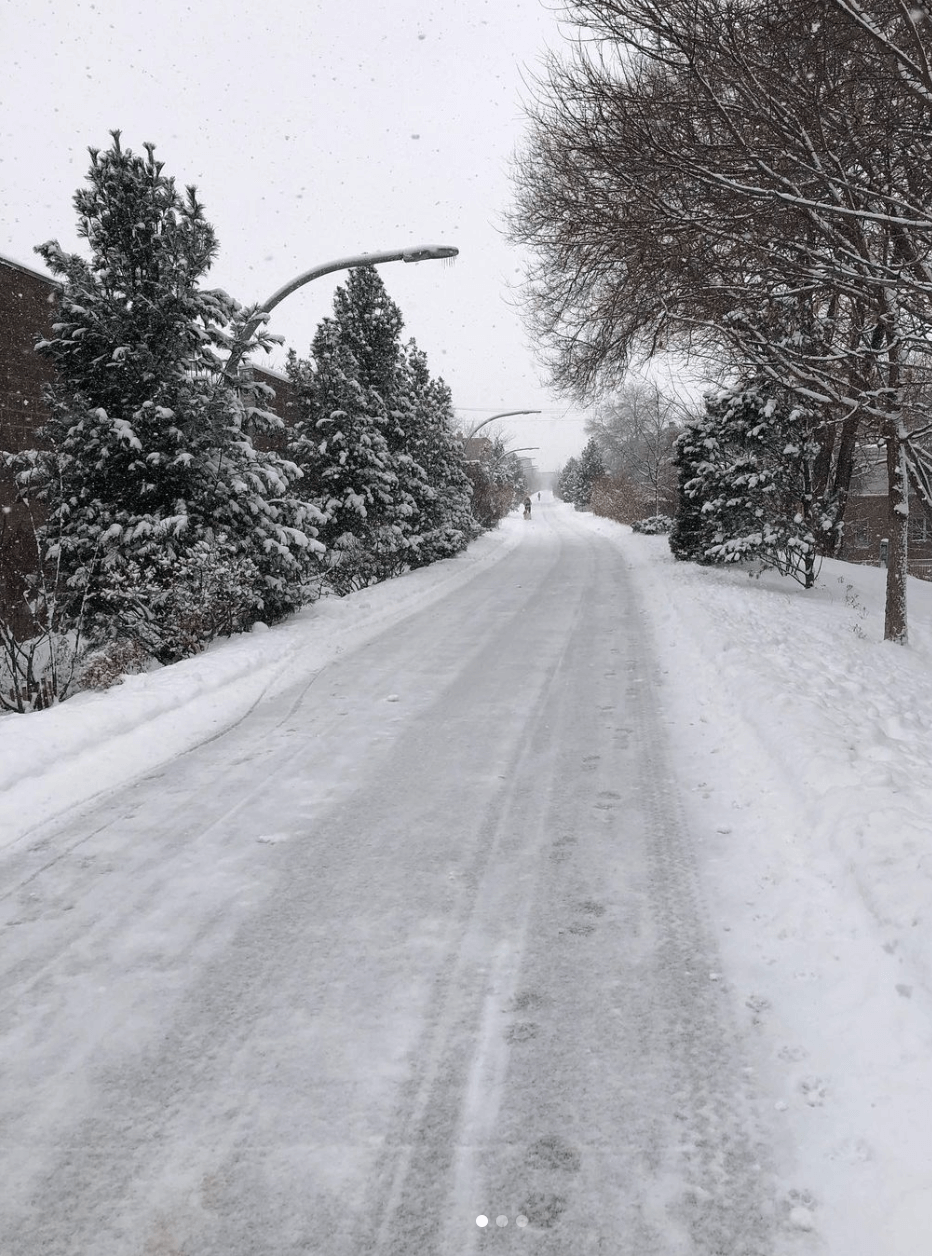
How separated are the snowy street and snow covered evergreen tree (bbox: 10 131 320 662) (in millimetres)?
3077

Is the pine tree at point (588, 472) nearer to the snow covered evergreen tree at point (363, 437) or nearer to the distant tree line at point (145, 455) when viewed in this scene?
the snow covered evergreen tree at point (363, 437)

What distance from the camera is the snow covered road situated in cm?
196

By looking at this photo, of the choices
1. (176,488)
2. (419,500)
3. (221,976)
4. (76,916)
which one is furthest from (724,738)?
(419,500)

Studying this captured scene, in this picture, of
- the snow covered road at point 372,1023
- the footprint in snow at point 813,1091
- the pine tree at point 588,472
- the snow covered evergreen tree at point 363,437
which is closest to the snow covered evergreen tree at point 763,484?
the snow covered evergreen tree at point 363,437

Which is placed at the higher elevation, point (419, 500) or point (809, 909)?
point (419, 500)

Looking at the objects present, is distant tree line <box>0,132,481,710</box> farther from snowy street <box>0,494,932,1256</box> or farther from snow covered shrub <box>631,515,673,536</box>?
snow covered shrub <box>631,515,673,536</box>

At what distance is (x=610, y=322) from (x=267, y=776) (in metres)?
6.08

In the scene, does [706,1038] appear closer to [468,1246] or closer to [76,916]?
[468,1246]

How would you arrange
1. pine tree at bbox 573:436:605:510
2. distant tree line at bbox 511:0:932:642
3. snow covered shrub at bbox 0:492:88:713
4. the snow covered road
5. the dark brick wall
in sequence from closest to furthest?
1. the snow covered road
2. distant tree line at bbox 511:0:932:642
3. snow covered shrub at bbox 0:492:88:713
4. the dark brick wall
5. pine tree at bbox 573:436:605:510

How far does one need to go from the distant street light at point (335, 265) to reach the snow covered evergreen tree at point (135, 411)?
0.72 metres

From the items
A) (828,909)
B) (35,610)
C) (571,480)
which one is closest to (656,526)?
(35,610)

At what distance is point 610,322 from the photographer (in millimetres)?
8094

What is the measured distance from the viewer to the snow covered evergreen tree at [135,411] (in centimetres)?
843

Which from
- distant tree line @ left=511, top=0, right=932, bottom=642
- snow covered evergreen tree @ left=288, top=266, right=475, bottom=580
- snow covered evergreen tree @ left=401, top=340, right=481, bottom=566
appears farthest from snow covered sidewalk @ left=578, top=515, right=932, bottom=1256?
snow covered evergreen tree @ left=401, top=340, right=481, bottom=566
